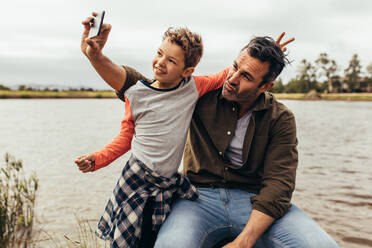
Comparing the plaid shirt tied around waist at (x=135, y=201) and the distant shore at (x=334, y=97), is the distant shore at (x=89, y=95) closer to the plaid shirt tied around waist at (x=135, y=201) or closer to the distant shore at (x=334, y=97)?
the distant shore at (x=334, y=97)

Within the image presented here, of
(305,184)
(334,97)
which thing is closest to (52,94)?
(334,97)

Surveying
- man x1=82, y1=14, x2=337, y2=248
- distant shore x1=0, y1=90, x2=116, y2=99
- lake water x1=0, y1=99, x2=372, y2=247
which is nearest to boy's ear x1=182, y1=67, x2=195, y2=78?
man x1=82, y1=14, x2=337, y2=248

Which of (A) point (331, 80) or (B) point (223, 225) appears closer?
(B) point (223, 225)

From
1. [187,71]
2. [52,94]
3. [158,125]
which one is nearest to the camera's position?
[158,125]

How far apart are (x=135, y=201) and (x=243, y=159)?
91cm

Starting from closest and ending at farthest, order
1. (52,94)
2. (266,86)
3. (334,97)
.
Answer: (266,86), (52,94), (334,97)

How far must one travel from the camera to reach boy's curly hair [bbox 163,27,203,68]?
2.24m

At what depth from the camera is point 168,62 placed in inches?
88.3

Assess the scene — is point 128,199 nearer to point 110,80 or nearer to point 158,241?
point 158,241

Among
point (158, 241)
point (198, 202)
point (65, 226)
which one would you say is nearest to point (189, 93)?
point (198, 202)

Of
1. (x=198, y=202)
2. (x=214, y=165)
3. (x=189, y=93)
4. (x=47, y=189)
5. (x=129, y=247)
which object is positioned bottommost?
(x=47, y=189)

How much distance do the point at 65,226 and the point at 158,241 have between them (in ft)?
13.2

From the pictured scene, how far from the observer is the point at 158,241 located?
2057mm

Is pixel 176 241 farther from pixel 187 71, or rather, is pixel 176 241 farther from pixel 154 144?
pixel 187 71
